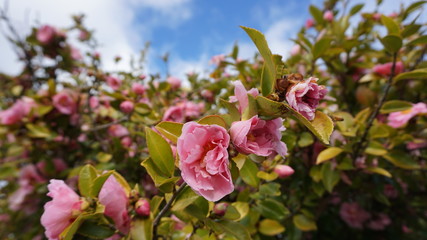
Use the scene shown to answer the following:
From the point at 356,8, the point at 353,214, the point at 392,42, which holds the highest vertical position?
the point at 356,8

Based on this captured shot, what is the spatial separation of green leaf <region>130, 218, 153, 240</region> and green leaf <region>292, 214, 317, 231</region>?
2.02 feet

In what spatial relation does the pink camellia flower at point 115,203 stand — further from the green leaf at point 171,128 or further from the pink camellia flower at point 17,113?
the pink camellia flower at point 17,113

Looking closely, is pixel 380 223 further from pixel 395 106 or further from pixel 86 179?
pixel 86 179

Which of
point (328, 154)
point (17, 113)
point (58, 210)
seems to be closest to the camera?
point (58, 210)

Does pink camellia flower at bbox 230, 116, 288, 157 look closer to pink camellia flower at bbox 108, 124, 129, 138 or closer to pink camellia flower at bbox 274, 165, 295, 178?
pink camellia flower at bbox 274, 165, 295, 178

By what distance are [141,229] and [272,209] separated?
1.32ft

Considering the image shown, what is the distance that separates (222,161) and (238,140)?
4 centimetres

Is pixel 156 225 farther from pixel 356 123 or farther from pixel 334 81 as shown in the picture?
pixel 334 81

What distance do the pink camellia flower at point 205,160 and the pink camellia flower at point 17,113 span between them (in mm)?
1377

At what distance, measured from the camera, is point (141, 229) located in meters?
0.56

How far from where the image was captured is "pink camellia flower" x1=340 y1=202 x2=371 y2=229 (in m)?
1.53

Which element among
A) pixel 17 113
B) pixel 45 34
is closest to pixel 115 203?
pixel 17 113

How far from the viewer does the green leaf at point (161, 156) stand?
0.50 meters

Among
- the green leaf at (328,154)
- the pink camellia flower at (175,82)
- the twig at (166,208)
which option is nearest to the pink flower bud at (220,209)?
the twig at (166,208)
